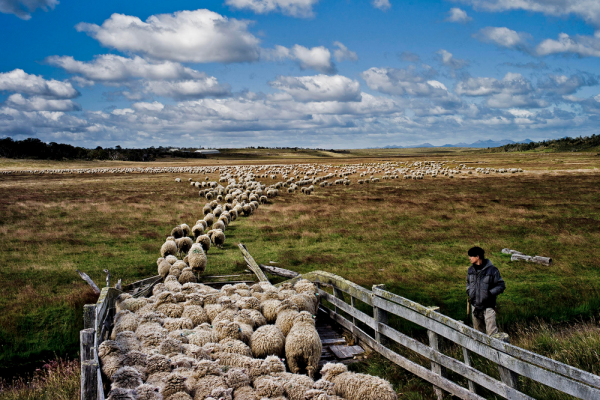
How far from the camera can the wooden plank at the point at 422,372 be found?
5984 mm

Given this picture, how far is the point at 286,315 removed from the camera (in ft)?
27.3

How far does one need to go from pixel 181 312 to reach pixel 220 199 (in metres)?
27.0

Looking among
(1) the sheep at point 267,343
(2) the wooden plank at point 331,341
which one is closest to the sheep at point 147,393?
(1) the sheep at point 267,343

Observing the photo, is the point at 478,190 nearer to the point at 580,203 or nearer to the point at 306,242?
the point at 580,203

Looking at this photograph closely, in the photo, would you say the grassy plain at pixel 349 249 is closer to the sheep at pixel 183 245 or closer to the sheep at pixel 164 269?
the sheep at pixel 183 245

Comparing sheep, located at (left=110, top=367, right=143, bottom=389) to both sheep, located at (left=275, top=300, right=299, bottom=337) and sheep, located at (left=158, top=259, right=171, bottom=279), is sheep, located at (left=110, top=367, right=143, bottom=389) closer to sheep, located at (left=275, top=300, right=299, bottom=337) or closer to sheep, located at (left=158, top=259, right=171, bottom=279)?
sheep, located at (left=275, top=300, right=299, bottom=337)

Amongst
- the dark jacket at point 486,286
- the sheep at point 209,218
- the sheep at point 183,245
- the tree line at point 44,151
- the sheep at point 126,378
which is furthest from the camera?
the tree line at point 44,151

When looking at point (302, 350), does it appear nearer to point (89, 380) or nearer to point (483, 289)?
point (89, 380)

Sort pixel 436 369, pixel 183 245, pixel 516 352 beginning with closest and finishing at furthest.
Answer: pixel 516 352
pixel 436 369
pixel 183 245

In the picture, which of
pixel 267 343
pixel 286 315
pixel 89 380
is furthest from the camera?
pixel 286 315

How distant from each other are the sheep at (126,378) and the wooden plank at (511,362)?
4.69 m

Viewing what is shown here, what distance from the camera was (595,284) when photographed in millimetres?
13539

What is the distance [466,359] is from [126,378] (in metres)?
5.33

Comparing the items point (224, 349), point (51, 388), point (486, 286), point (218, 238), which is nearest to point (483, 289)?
point (486, 286)
